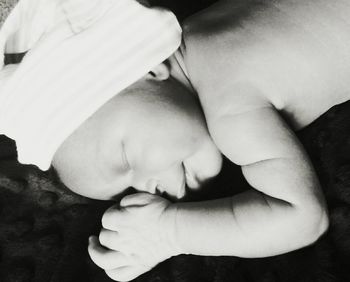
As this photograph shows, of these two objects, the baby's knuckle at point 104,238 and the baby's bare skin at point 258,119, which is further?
the baby's knuckle at point 104,238

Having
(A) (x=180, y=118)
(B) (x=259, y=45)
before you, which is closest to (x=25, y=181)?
(A) (x=180, y=118)

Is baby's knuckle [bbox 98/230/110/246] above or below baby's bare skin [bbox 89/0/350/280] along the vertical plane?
below

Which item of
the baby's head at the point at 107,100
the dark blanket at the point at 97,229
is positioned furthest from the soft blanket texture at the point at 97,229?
the baby's head at the point at 107,100

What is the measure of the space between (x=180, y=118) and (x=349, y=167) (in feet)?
0.83

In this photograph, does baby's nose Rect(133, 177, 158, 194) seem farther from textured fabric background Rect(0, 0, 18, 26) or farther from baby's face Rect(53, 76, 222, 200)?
textured fabric background Rect(0, 0, 18, 26)

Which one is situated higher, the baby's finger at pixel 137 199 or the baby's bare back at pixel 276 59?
the baby's bare back at pixel 276 59

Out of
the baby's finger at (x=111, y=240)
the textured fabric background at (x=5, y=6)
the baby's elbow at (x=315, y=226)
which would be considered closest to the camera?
the baby's elbow at (x=315, y=226)

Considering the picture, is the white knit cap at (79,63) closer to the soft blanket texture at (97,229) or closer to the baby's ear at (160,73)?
the baby's ear at (160,73)

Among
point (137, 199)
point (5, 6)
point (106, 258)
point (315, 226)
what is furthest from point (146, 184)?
point (5, 6)

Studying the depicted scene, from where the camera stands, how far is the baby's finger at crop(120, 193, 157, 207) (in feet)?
2.31

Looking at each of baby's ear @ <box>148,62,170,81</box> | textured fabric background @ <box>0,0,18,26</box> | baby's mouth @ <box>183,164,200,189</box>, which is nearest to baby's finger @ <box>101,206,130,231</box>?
baby's mouth @ <box>183,164,200,189</box>

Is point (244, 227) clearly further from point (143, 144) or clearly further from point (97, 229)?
point (97, 229)

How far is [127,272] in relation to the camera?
709mm

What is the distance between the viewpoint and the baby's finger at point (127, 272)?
71 centimetres
